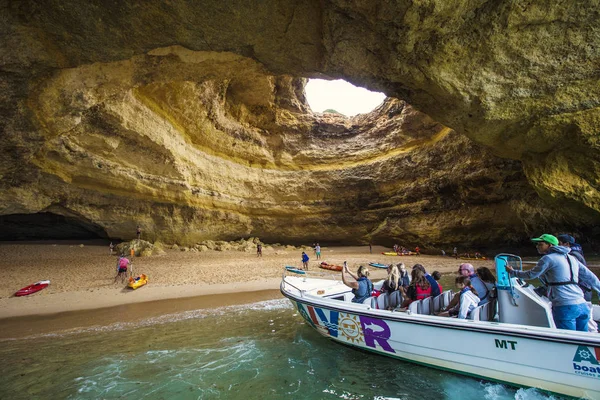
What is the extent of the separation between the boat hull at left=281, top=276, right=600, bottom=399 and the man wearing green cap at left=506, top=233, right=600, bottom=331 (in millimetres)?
489

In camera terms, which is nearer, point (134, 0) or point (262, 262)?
point (134, 0)

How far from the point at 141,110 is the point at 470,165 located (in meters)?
19.2

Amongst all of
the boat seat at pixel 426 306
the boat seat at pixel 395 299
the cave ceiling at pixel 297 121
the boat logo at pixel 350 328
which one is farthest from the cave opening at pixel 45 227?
the boat seat at pixel 426 306

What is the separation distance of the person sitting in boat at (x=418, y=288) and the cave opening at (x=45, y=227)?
1868 cm

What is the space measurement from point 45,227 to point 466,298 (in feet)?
79.4

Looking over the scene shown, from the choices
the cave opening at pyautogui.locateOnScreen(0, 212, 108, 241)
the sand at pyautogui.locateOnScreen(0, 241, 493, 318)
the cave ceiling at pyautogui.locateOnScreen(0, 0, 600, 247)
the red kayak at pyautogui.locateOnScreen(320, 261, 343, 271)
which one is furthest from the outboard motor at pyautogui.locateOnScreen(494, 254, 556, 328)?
the cave opening at pyautogui.locateOnScreen(0, 212, 108, 241)

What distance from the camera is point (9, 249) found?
16.5m

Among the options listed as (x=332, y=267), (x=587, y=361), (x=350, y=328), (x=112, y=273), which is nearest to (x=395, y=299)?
(x=350, y=328)

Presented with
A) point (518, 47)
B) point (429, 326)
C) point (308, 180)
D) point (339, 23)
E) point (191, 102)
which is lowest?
point (429, 326)

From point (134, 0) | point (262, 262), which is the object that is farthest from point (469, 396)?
point (262, 262)

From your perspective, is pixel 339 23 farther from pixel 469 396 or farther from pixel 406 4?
pixel 469 396

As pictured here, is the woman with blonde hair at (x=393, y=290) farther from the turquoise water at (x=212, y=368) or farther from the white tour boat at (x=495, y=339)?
the turquoise water at (x=212, y=368)

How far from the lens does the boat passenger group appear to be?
13.1ft

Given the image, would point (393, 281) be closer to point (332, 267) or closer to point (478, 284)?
point (478, 284)
